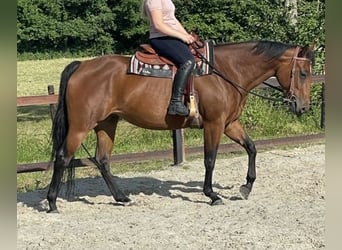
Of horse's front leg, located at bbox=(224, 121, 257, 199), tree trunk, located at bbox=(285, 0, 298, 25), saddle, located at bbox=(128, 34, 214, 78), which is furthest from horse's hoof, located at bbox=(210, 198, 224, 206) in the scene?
tree trunk, located at bbox=(285, 0, 298, 25)

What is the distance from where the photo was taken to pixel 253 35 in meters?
13.6

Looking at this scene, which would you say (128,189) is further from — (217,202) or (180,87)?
(180,87)

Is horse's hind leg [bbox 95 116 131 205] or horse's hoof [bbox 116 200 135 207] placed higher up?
horse's hind leg [bbox 95 116 131 205]

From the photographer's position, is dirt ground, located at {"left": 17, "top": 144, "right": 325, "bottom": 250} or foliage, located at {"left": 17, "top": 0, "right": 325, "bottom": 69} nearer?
dirt ground, located at {"left": 17, "top": 144, "right": 325, "bottom": 250}

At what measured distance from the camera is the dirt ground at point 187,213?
4.47 meters

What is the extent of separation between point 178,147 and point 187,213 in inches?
97.3

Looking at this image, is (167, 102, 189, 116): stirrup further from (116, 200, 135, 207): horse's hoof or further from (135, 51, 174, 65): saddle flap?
(116, 200, 135, 207): horse's hoof

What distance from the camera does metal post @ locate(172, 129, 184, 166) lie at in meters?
7.75

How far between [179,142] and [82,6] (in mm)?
28503

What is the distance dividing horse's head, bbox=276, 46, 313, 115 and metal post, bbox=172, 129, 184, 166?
229cm

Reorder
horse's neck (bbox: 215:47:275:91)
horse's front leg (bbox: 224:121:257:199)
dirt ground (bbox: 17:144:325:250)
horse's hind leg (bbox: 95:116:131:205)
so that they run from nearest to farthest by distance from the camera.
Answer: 1. dirt ground (bbox: 17:144:325:250)
2. horse's neck (bbox: 215:47:275:91)
3. horse's hind leg (bbox: 95:116:131:205)
4. horse's front leg (bbox: 224:121:257:199)

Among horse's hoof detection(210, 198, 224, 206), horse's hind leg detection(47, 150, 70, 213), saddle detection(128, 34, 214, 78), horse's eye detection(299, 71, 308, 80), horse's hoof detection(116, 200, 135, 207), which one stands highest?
saddle detection(128, 34, 214, 78)

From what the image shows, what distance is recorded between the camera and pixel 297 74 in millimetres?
5688

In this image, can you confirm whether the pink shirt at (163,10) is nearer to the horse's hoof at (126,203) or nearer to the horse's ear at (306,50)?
the horse's ear at (306,50)
